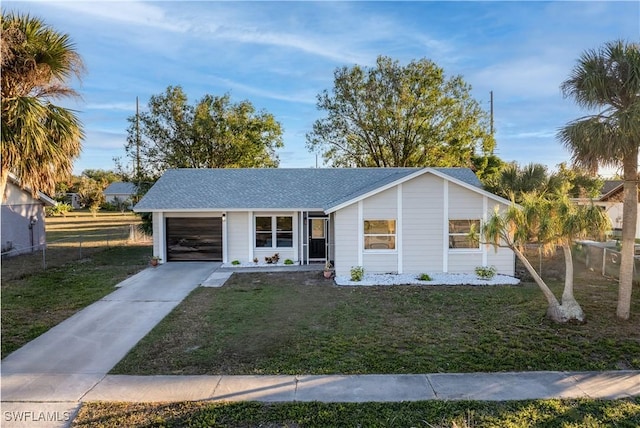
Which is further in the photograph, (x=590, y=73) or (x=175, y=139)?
(x=175, y=139)

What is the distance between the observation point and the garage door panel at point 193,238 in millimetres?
16969

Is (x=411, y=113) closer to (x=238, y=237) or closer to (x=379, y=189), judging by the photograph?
(x=379, y=189)

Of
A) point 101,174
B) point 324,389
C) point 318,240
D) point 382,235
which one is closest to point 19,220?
point 318,240

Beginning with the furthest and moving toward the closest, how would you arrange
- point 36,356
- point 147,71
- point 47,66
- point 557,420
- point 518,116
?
point 518,116 → point 147,71 → point 47,66 → point 36,356 → point 557,420

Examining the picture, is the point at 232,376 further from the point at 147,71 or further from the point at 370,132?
the point at 370,132

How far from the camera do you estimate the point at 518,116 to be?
24047 mm

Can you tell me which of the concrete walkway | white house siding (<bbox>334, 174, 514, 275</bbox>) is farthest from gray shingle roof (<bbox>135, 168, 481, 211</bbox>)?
the concrete walkway

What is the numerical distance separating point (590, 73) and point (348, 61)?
74.0ft

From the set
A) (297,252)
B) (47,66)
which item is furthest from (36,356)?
(297,252)

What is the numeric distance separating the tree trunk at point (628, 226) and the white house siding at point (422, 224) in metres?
5.53

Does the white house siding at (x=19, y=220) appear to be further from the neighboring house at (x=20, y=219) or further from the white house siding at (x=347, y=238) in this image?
the white house siding at (x=347, y=238)

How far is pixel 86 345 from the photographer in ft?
24.7

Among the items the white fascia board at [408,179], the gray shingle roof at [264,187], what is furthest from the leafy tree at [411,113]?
the white fascia board at [408,179]

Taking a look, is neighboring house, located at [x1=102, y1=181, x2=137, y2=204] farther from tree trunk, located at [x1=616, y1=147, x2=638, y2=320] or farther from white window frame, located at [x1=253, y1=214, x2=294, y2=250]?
tree trunk, located at [x1=616, y1=147, x2=638, y2=320]
